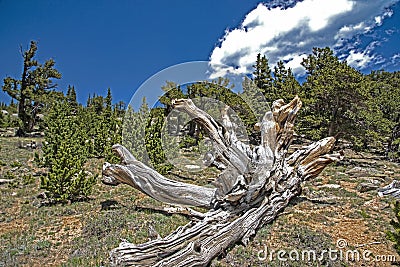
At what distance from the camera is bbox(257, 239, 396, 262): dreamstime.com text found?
7262 millimetres

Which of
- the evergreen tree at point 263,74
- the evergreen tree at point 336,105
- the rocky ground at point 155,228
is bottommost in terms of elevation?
the rocky ground at point 155,228

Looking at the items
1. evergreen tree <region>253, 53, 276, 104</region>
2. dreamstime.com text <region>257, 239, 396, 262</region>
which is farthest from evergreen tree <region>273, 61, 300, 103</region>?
dreamstime.com text <region>257, 239, 396, 262</region>

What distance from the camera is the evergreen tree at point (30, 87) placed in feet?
121

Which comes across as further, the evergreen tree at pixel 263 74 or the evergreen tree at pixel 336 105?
the evergreen tree at pixel 263 74

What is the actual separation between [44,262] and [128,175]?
4007mm

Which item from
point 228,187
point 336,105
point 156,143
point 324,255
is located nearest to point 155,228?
point 228,187

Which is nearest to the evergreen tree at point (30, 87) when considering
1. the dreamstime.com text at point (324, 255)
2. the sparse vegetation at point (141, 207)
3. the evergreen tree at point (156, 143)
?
the sparse vegetation at point (141, 207)

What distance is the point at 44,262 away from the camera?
7.00 meters

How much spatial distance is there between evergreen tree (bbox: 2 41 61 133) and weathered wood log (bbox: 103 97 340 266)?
3234 centimetres

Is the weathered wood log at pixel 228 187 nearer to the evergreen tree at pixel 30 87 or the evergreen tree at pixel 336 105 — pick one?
the evergreen tree at pixel 336 105

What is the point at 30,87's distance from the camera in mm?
37500

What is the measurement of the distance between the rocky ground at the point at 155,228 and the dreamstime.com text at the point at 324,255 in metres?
0.03

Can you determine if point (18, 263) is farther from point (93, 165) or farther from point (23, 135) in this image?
point (23, 135)

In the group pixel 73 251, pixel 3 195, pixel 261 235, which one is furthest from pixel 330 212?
pixel 3 195
